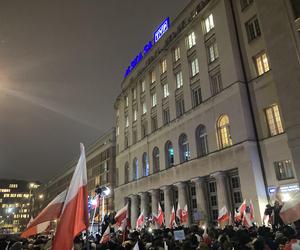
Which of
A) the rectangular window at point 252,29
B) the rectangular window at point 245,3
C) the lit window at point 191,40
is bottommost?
the rectangular window at point 252,29

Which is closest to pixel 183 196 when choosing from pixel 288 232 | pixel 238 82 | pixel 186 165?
pixel 186 165

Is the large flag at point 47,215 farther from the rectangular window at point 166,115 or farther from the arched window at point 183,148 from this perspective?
the rectangular window at point 166,115

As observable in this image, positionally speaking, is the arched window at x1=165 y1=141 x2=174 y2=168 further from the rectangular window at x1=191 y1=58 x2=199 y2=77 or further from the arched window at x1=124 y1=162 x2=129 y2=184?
the arched window at x1=124 y1=162 x2=129 y2=184

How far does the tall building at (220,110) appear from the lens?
20.5m

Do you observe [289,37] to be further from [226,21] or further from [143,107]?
[143,107]

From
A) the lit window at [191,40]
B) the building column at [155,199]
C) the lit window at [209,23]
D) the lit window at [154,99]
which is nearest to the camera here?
the lit window at [209,23]

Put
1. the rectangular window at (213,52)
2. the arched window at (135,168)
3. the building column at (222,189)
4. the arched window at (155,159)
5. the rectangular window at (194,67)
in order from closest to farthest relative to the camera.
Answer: the building column at (222,189), the rectangular window at (213,52), the rectangular window at (194,67), the arched window at (155,159), the arched window at (135,168)

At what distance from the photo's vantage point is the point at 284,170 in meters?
21.8

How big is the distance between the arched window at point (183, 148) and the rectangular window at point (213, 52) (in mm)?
9370

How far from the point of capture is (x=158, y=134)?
3812 cm

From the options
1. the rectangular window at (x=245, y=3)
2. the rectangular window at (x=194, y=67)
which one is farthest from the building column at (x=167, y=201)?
the rectangular window at (x=245, y=3)

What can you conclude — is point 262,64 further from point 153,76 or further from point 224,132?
point 153,76

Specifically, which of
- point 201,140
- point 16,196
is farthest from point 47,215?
point 16,196

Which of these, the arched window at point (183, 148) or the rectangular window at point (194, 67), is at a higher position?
the rectangular window at point (194, 67)
